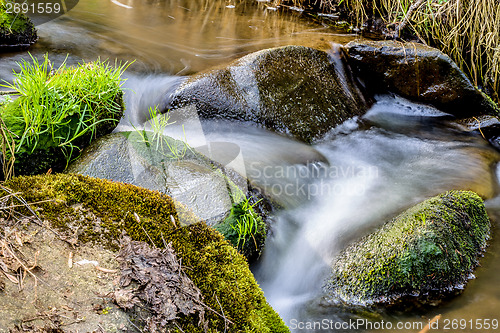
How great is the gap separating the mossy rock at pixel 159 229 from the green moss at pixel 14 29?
17.8 ft

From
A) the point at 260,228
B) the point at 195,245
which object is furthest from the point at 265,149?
the point at 195,245

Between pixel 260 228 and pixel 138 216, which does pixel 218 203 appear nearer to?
pixel 260 228

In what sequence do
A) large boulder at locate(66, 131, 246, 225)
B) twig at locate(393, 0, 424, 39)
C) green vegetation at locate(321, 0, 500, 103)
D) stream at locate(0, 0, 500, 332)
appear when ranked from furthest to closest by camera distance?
1. twig at locate(393, 0, 424, 39)
2. green vegetation at locate(321, 0, 500, 103)
3. stream at locate(0, 0, 500, 332)
4. large boulder at locate(66, 131, 246, 225)

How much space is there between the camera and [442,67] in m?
6.54

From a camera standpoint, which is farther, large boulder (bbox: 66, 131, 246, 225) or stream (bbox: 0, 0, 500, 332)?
stream (bbox: 0, 0, 500, 332)

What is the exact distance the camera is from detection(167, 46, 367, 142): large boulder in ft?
18.4

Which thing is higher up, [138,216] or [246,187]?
[138,216]

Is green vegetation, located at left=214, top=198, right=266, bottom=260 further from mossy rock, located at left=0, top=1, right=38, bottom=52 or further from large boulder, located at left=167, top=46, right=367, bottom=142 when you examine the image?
mossy rock, located at left=0, top=1, right=38, bottom=52

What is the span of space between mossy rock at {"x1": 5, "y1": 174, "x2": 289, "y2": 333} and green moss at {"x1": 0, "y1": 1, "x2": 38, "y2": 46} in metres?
5.44

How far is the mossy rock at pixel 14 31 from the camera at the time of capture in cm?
647

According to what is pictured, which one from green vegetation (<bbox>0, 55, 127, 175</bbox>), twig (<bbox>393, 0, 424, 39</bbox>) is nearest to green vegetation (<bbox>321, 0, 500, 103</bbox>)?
twig (<bbox>393, 0, 424, 39</bbox>)

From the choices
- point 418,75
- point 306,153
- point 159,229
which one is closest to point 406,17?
point 418,75

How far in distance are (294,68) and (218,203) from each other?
3.49 metres

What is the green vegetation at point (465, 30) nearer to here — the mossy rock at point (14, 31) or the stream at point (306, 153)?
the stream at point (306, 153)
